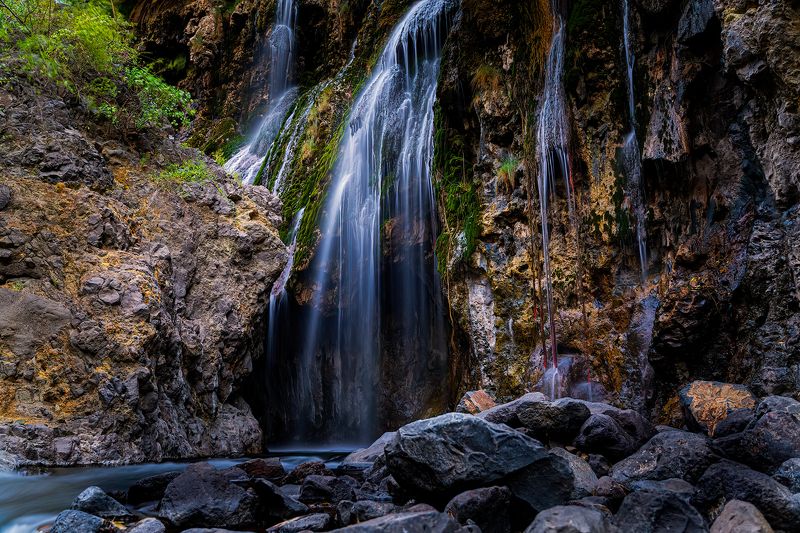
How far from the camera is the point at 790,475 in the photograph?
14.3 ft

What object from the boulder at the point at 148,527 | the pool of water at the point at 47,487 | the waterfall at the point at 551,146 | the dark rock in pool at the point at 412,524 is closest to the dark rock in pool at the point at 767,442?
the dark rock in pool at the point at 412,524

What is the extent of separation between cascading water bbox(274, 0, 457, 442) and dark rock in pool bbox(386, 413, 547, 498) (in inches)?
320

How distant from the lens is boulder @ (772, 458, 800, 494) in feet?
14.1

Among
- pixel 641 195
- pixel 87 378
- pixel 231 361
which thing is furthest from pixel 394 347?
pixel 87 378

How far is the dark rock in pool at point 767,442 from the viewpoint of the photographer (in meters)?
4.66

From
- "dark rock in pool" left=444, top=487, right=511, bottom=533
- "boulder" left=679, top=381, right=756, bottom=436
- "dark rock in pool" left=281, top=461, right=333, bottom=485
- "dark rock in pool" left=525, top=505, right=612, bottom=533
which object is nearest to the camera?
"dark rock in pool" left=525, top=505, right=612, bottom=533

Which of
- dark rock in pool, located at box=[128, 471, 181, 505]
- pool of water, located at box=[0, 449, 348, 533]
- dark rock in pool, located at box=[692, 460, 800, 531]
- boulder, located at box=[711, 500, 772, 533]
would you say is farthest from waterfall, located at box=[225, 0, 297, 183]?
boulder, located at box=[711, 500, 772, 533]

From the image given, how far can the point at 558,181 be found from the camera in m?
10.4

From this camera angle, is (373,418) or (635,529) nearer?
(635,529)

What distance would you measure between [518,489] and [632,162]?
22.8 feet

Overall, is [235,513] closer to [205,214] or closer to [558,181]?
[205,214]

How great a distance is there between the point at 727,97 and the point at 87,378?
30.1 feet

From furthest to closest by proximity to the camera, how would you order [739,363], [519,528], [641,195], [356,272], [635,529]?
[356,272] < [641,195] < [739,363] < [519,528] < [635,529]

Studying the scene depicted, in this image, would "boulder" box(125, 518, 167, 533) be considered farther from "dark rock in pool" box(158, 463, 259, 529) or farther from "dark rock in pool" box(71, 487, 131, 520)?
"dark rock in pool" box(71, 487, 131, 520)
